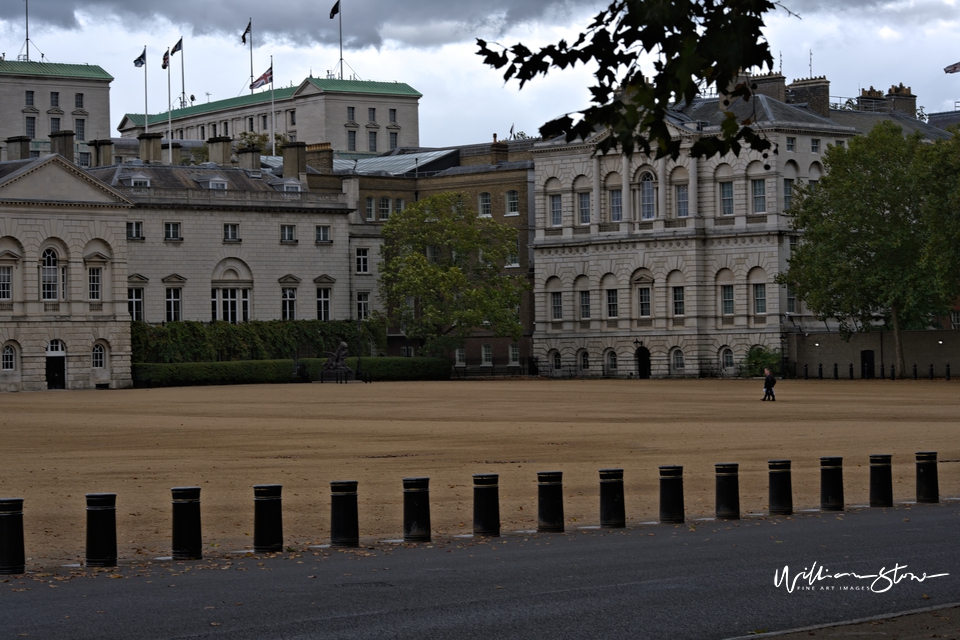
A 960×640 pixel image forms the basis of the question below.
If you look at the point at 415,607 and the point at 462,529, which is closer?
the point at 415,607

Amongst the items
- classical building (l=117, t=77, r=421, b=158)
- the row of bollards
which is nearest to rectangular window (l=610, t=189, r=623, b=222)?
classical building (l=117, t=77, r=421, b=158)

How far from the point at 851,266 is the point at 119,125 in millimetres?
116043

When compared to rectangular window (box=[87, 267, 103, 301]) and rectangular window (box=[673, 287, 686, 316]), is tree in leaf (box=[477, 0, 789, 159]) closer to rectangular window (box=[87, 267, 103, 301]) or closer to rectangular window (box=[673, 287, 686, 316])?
rectangular window (box=[87, 267, 103, 301])

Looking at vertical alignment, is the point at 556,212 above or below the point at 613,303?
above

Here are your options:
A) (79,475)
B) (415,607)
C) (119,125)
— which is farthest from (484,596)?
(119,125)

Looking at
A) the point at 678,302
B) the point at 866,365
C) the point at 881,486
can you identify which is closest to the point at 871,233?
the point at 866,365

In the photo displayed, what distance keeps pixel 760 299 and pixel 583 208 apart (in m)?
15.2

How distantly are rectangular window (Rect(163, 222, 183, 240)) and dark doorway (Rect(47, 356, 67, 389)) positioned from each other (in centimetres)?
1191

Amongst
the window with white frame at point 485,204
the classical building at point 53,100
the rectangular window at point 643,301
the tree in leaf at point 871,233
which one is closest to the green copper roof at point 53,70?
the classical building at point 53,100

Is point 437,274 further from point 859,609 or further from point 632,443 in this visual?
point 859,609

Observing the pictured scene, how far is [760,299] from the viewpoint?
104 m

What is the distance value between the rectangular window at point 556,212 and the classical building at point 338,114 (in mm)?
51191

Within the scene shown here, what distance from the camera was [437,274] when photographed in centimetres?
10162

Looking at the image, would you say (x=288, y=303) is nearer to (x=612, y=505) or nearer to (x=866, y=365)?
(x=866, y=365)
